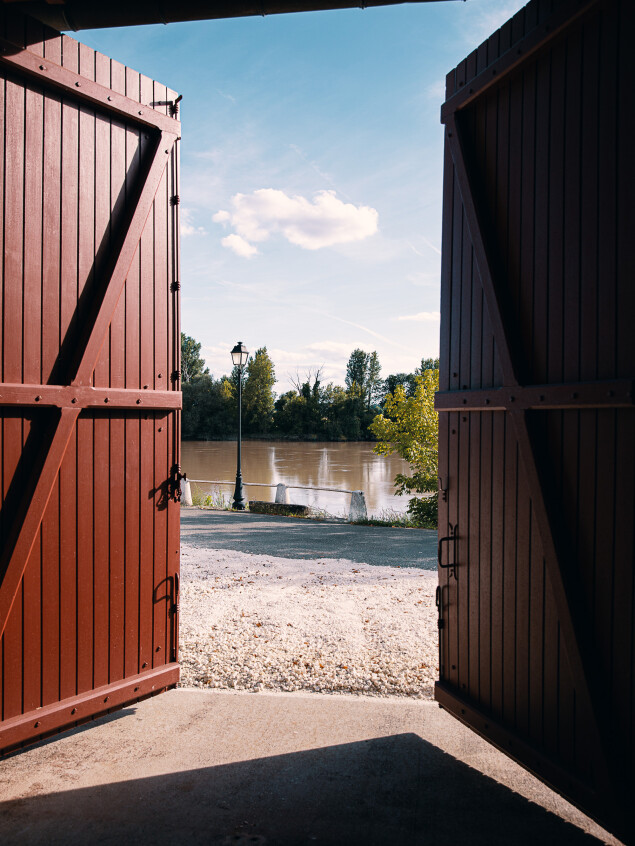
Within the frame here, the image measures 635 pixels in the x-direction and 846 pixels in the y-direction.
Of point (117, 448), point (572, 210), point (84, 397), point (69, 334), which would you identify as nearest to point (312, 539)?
point (117, 448)

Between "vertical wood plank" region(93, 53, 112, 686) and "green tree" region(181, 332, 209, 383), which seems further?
"green tree" region(181, 332, 209, 383)

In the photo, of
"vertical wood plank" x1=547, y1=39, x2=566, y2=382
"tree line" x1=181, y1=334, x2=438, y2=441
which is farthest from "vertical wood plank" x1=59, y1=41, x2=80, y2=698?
"tree line" x1=181, y1=334, x2=438, y2=441

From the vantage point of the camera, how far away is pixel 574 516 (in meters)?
3.03

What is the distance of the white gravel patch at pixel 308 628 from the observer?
5008 mm

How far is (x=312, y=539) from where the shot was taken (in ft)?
38.7

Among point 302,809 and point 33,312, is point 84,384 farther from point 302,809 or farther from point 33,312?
point 302,809

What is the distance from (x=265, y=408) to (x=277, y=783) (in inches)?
2156

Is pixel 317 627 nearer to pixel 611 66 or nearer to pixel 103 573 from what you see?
pixel 103 573

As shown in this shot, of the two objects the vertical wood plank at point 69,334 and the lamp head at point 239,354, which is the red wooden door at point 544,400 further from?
the lamp head at point 239,354

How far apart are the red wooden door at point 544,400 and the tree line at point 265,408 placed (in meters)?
50.3

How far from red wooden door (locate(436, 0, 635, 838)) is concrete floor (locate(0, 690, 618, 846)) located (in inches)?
11.3

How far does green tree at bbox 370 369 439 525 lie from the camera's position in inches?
579

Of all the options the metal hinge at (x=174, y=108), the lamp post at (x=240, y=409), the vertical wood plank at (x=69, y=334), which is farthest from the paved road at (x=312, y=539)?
the metal hinge at (x=174, y=108)

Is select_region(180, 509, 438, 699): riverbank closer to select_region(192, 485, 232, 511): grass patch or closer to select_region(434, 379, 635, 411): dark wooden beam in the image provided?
select_region(434, 379, 635, 411): dark wooden beam
